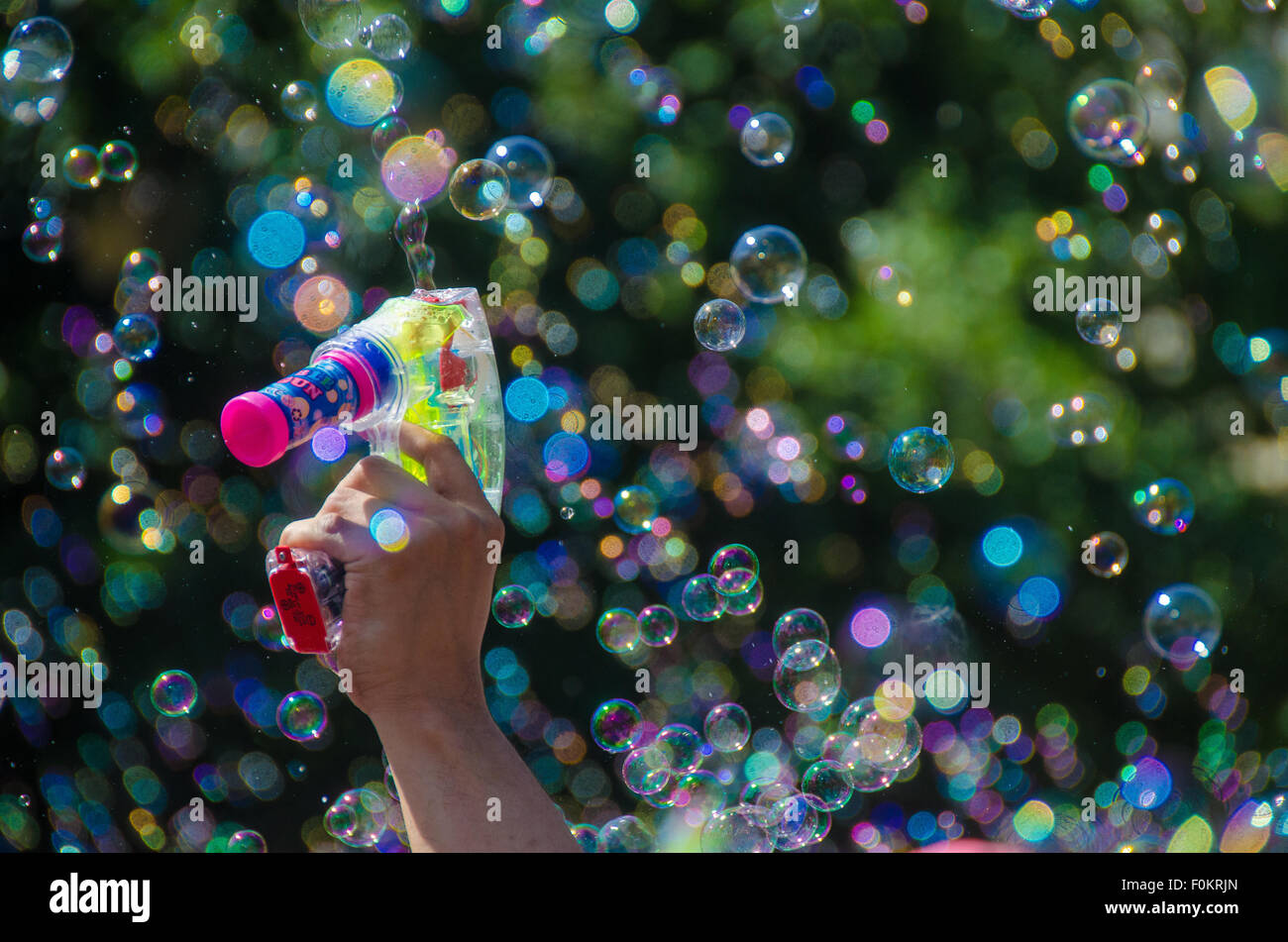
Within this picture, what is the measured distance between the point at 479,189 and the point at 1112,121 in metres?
Answer: 1.97

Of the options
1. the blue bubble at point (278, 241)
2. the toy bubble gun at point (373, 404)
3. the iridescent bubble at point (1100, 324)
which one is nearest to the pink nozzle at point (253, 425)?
the toy bubble gun at point (373, 404)

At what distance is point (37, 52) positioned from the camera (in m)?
3.16

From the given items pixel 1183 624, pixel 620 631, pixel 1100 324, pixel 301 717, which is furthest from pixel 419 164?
pixel 1183 624

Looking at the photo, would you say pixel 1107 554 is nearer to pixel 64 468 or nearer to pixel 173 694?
pixel 173 694

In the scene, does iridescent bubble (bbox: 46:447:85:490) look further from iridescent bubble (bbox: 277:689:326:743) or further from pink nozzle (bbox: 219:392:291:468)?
pink nozzle (bbox: 219:392:291:468)

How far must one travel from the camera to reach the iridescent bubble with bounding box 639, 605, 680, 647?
321 cm

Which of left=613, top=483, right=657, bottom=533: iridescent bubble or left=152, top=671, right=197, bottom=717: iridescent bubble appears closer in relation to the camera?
left=152, top=671, right=197, bottom=717: iridescent bubble

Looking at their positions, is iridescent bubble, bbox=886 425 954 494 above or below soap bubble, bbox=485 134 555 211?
below

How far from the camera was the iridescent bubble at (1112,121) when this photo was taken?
3.24 metres

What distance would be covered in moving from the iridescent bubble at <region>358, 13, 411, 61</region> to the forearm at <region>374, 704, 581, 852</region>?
2.48m

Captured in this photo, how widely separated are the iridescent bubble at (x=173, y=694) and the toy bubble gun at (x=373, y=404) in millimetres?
1768

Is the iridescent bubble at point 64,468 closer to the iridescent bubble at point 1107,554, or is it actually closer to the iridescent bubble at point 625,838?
the iridescent bubble at point 625,838

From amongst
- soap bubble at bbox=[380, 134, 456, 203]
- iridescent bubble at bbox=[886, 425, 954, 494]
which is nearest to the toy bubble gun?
iridescent bubble at bbox=[886, 425, 954, 494]

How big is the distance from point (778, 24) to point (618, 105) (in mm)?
668
